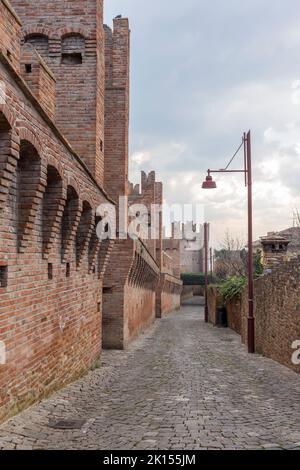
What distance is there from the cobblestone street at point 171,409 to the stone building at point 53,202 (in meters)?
0.53

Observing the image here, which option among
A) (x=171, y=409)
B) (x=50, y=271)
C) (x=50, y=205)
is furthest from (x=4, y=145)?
(x=171, y=409)

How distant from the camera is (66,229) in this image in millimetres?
8305

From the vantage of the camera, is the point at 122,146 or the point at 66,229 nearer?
the point at 66,229

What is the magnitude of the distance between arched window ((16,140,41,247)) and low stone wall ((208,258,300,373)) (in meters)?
6.66

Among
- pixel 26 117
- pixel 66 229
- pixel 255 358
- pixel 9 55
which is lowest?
pixel 255 358

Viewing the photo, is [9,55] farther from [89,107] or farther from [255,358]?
[255,358]

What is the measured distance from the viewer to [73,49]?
38.1 ft

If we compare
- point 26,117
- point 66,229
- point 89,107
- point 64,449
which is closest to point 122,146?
point 89,107

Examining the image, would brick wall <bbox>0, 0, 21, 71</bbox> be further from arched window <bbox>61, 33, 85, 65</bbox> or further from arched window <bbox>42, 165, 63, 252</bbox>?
arched window <bbox>61, 33, 85, 65</bbox>

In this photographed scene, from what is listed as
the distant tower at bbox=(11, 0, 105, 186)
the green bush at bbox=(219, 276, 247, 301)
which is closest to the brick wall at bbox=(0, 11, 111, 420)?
the distant tower at bbox=(11, 0, 105, 186)

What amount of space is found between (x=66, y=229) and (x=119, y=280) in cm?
710

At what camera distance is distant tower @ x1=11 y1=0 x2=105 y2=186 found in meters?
11.4

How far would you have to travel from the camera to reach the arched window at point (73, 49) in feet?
37.9

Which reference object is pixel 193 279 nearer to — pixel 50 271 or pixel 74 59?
pixel 74 59
